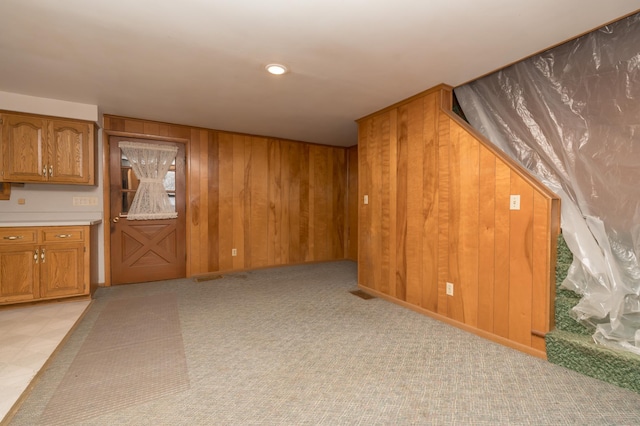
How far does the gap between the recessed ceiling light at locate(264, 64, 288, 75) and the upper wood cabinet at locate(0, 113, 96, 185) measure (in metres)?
2.51

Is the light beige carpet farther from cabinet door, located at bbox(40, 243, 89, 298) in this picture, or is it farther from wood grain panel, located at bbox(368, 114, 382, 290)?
wood grain panel, located at bbox(368, 114, 382, 290)

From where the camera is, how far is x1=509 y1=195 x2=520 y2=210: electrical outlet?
235 centimetres

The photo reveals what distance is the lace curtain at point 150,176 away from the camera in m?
4.18

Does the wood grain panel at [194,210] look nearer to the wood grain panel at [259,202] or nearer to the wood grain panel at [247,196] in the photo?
the wood grain panel at [247,196]

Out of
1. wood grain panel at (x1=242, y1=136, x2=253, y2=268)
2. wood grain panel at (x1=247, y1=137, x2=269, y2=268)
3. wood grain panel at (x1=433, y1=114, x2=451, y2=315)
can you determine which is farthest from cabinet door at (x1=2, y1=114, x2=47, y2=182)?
wood grain panel at (x1=433, y1=114, x2=451, y2=315)

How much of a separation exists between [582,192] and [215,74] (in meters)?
3.07

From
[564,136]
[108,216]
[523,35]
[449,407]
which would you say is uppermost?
[523,35]

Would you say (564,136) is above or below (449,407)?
above

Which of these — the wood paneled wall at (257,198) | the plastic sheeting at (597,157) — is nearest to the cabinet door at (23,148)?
the wood paneled wall at (257,198)

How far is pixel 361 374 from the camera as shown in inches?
77.5

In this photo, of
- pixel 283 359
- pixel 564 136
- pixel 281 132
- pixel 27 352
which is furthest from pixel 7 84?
pixel 564 136

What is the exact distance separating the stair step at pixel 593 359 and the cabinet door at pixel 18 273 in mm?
4723

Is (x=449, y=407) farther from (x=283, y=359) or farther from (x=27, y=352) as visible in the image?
(x=27, y=352)

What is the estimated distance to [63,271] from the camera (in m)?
3.26
